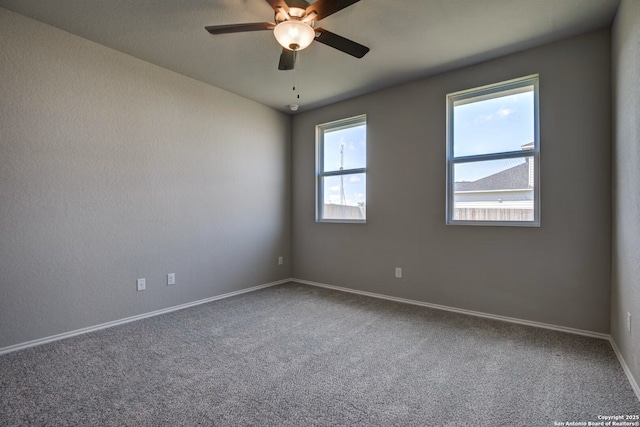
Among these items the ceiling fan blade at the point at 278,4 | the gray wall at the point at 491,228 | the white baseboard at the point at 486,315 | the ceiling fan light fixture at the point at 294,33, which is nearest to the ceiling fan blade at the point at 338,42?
the ceiling fan light fixture at the point at 294,33

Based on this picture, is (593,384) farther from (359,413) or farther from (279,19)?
(279,19)

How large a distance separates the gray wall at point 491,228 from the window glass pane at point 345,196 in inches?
7.1

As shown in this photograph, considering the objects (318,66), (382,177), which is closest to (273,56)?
(318,66)

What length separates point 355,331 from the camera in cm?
291

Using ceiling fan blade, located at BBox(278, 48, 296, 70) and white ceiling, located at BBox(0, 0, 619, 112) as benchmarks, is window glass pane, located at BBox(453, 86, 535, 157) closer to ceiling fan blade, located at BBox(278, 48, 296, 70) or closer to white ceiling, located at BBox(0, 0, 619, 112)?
white ceiling, located at BBox(0, 0, 619, 112)

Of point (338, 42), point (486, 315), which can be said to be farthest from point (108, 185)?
point (486, 315)

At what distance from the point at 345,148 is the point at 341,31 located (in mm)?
1961

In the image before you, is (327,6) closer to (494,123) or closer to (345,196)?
(494,123)

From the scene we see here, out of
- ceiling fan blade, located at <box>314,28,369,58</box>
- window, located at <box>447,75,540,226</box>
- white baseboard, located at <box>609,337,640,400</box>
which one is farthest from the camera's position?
window, located at <box>447,75,540,226</box>

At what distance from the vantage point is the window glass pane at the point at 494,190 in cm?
309

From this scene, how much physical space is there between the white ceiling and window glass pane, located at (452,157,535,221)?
3.62 feet

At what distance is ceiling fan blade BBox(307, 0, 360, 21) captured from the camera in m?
1.92

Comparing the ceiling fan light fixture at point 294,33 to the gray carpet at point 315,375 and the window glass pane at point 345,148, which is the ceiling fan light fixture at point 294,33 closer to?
the gray carpet at point 315,375

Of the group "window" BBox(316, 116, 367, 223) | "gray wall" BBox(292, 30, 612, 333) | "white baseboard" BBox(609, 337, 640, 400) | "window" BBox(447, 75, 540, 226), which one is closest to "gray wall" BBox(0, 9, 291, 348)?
"window" BBox(316, 116, 367, 223)
